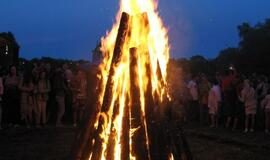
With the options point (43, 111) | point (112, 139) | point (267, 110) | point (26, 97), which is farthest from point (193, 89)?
point (112, 139)

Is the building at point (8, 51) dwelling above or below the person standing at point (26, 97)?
above

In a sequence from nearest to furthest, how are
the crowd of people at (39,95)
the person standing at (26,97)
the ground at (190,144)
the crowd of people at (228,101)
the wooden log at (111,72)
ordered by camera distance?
the wooden log at (111,72), the ground at (190,144), the person standing at (26,97), the crowd of people at (39,95), the crowd of people at (228,101)

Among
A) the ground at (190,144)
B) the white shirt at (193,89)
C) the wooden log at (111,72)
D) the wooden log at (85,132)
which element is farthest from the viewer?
the white shirt at (193,89)

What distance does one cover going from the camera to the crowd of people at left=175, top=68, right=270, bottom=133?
1536 centimetres

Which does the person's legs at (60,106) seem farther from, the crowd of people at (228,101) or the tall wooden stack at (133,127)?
the tall wooden stack at (133,127)

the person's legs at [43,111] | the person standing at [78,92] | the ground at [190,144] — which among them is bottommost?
the ground at [190,144]

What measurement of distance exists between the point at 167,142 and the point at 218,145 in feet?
19.7

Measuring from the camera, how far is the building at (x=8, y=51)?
24.2 metres

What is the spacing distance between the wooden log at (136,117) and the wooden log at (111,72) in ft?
1.01

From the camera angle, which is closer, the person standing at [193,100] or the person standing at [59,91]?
the person standing at [59,91]

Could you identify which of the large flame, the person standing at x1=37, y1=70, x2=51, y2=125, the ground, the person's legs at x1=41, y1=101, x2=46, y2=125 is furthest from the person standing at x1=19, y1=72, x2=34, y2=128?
the large flame

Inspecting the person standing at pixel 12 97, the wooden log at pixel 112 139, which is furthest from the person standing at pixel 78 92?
the wooden log at pixel 112 139

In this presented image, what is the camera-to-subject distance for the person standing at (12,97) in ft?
48.1

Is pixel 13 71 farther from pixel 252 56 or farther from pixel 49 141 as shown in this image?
pixel 252 56
